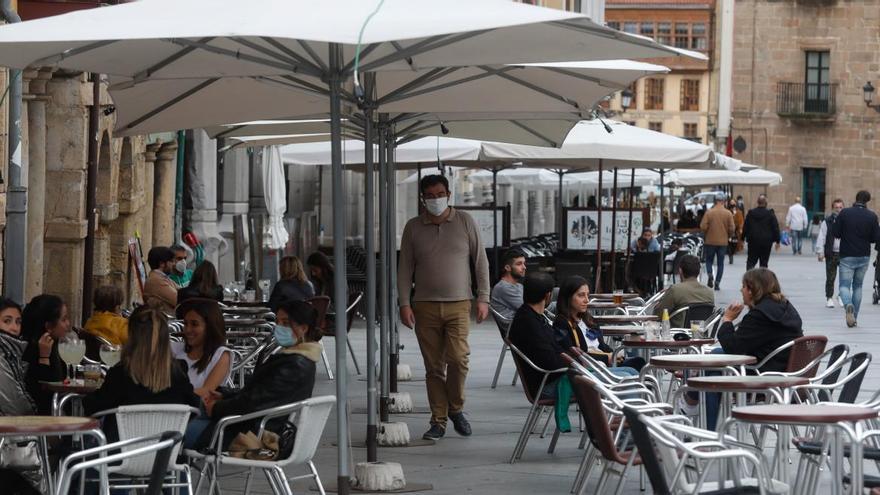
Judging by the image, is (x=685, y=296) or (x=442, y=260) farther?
(x=685, y=296)

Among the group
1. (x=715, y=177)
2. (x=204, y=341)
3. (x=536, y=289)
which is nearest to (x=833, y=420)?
(x=204, y=341)

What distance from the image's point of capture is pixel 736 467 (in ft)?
24.7

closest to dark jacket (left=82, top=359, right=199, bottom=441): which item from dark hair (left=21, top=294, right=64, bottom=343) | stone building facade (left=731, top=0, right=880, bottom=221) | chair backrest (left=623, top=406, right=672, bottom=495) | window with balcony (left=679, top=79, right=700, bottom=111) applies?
dark hair (left=21, top=294, right=64, bottom=343)

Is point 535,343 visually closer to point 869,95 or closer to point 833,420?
point 833,420

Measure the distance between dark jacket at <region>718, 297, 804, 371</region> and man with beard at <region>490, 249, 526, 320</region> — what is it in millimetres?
3883

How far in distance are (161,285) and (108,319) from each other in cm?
301

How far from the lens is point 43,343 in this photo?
9.18m

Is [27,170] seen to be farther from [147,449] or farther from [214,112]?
[147,449]

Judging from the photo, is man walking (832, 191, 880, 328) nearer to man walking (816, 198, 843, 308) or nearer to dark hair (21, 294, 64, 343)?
man walking (816, 198, 843, 308)

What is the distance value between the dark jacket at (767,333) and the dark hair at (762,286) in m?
0.04

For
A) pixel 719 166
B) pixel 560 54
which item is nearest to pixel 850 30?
pixel 719 166

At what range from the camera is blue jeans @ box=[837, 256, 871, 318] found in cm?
2286

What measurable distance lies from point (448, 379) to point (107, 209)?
6001 millimetres

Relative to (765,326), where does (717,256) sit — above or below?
below
